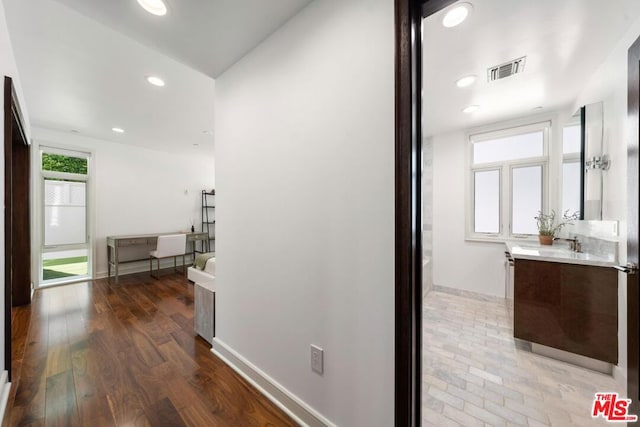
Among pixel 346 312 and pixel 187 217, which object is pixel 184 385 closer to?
pixel 346 312

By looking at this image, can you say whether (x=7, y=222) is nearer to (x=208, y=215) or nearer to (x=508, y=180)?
(x=208, y=215)

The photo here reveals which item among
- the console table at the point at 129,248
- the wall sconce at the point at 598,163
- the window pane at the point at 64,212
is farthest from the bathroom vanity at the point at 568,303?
the window pane at the point at 64,212

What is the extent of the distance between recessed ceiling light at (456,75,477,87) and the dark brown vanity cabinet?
1.67 m

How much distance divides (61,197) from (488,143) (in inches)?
268

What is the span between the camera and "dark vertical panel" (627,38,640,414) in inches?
39.8

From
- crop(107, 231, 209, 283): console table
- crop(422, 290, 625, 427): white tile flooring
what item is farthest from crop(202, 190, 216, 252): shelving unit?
crop(422, 290, 625, 427): white tile flooring

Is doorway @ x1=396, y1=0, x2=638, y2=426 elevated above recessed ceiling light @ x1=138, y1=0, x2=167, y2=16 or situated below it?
below

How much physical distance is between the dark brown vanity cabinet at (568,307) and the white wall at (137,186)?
5.48 meters

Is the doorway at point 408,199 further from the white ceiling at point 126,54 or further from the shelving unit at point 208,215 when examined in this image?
the shelving unit at point 208,215

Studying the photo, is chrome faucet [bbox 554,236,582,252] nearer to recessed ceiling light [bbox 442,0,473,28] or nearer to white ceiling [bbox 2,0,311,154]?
recessed ceiling light [bbox 442,0,473,28]

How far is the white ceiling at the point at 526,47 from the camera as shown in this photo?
1457 millimetres

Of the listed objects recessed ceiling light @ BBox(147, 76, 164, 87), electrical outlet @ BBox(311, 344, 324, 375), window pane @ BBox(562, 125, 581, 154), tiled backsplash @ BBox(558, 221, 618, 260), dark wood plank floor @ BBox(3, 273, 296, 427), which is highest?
recessed ceiling light @ BBox(147, 76, 164, 87)

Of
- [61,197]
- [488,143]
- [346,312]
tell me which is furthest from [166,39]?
[61,197]

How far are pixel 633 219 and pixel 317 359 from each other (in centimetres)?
158
